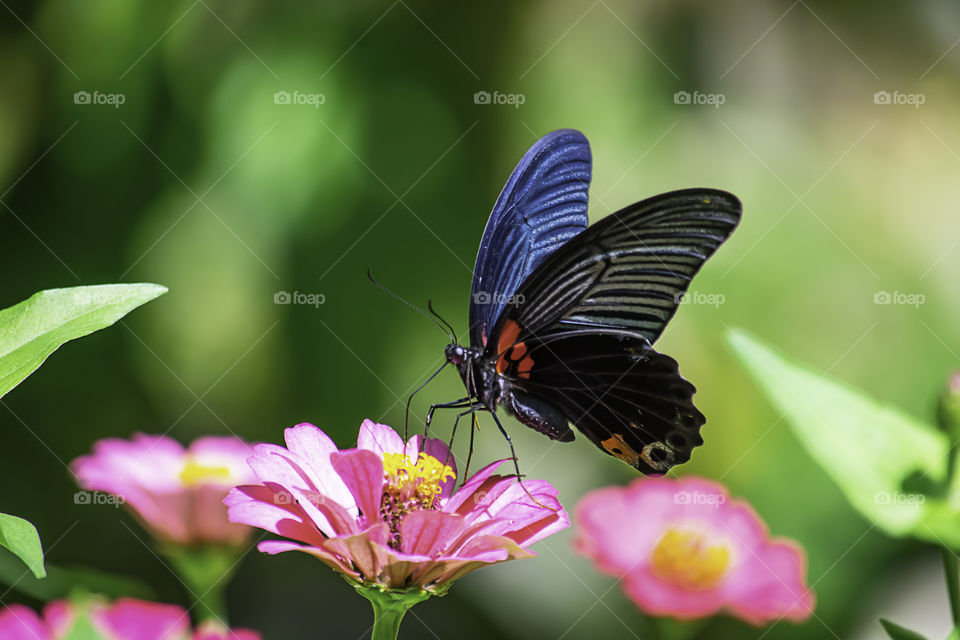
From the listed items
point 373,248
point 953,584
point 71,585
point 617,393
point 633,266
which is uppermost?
point 373,248

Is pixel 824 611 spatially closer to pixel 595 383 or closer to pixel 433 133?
pixel 595 383

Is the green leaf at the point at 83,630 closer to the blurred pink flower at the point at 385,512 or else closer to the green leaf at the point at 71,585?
the blurred pink flower at the point at 385,512

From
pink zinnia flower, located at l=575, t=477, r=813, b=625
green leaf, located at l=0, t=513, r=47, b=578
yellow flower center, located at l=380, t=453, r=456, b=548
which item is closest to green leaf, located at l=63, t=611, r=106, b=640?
green leaf, located at l=0, t=513, r=47, b=578

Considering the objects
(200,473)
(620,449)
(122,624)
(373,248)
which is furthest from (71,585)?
(373,248)

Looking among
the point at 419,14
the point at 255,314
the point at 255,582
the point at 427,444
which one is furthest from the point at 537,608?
the point at 419,14

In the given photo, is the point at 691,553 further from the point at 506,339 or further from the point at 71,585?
the point at 71,585
